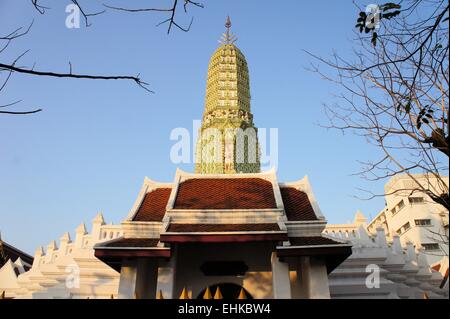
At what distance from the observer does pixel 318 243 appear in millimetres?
10273

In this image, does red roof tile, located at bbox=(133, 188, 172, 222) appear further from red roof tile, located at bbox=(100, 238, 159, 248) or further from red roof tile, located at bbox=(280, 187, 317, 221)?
red roof tile, located at bbox=(280, 187, 317, 221)

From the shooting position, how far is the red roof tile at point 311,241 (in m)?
10.2

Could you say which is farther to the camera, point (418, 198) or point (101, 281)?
point (418, 198)

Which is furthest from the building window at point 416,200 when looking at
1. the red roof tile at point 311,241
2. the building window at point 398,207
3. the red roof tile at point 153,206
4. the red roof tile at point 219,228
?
the red roof tile at point 219,228

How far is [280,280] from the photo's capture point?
10.3 meters

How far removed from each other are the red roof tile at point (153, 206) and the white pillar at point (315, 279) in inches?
184

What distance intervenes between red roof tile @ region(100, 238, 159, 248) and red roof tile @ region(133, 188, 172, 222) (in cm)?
73

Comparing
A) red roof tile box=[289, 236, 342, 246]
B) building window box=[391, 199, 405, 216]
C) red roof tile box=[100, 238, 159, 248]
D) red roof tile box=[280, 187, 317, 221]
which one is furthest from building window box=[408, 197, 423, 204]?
red roof tile box=[100, 238, 159, 248]

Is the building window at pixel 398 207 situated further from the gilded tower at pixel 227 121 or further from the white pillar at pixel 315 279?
the white pillar at pixel 315 279

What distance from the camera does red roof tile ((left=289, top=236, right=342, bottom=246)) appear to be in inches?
404

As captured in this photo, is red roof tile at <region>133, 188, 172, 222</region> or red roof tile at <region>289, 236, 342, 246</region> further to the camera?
red roof tile at <region>133, 188, 172, 222</region>
